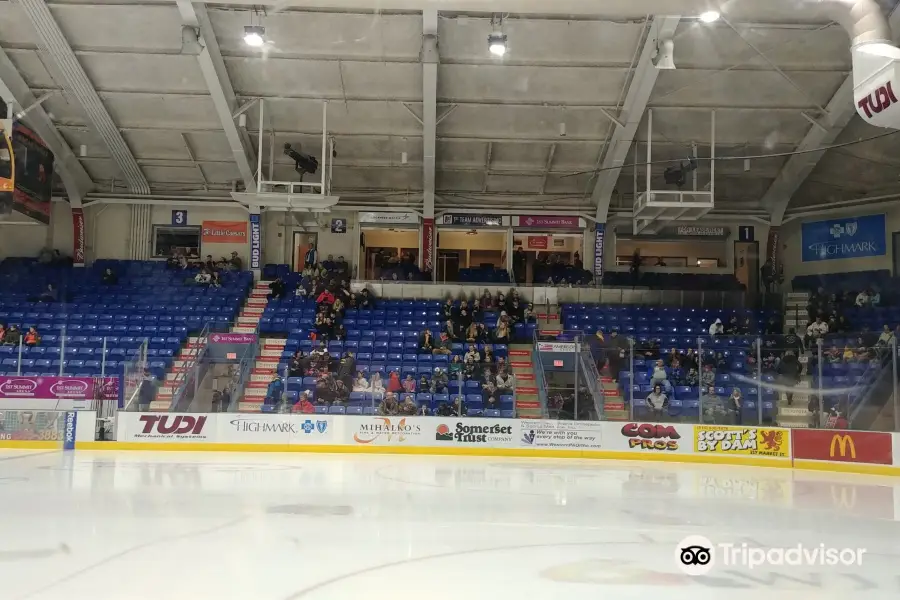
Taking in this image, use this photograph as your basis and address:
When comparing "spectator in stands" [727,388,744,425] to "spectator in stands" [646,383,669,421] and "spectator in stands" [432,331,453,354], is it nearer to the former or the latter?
"spectator in stands" [646,383,669,421]

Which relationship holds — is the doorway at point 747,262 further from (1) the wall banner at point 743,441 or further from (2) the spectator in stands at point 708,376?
(1) the wall banner at point 743,441

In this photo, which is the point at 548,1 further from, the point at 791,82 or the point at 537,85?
the point at 791,82

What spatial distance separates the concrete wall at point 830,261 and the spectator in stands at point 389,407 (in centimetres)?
1401

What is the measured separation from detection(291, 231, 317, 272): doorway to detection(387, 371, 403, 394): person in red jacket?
9048mm

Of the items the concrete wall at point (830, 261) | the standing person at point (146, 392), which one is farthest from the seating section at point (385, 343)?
the concrete wall at point (830, 261)

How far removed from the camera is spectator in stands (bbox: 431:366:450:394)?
14062 mm

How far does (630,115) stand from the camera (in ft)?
52.3

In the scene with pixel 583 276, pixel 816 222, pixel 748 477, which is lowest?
pixel 748 477

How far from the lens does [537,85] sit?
51.7ft

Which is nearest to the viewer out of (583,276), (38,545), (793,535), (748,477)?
(38,545)

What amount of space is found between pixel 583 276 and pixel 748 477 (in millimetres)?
10126

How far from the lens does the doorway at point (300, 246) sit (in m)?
21.9

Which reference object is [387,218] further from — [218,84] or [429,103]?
[218,84]

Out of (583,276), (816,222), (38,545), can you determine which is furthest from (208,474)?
(816,222)
